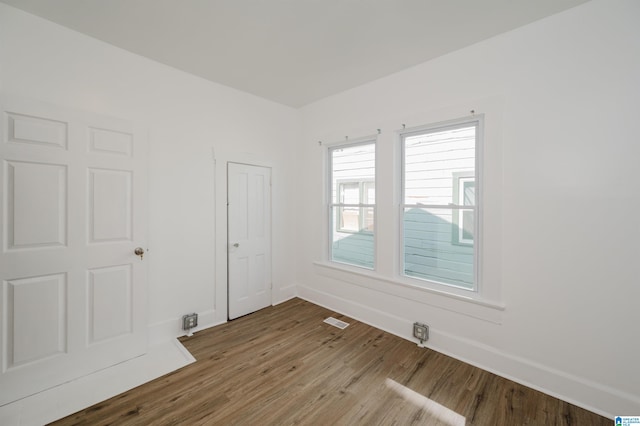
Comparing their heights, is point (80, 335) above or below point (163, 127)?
below

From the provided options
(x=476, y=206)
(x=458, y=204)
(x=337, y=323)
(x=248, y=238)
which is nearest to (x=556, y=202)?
(x=476, y=206)

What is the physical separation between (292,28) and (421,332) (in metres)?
3.12

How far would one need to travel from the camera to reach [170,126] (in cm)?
288

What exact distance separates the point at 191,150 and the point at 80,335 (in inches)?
79.6

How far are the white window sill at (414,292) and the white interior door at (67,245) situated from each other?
2243 millimetres

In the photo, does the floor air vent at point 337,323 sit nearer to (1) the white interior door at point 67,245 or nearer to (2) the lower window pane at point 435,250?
(2) the lower window pane at point 435,250

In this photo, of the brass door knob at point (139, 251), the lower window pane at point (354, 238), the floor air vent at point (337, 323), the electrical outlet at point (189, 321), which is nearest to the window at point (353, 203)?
the lower window pane at point (354, 238)

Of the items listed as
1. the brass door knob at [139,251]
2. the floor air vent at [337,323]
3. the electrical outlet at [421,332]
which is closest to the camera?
the brass door knob at [139,251]

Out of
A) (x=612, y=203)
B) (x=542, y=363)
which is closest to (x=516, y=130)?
(x=612, y=203)

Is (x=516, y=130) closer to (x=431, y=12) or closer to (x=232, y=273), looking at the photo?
(x=431, y=12)

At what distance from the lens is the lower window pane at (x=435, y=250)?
262cm

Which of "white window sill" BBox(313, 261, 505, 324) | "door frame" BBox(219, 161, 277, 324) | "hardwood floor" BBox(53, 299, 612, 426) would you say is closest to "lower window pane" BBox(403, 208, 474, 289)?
"white window sill" BBox(313, 261, 505, 324)

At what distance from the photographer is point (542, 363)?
6.93 ft

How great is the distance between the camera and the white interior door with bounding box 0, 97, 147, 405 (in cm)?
198
